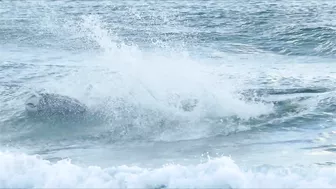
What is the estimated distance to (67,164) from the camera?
28.7 feet

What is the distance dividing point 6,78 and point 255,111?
613 centimetres

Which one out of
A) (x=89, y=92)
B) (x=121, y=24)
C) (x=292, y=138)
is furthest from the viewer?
(x=121, y=24)

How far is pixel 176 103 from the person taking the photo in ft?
40.1

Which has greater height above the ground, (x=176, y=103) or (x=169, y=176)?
(x=176, y=103)

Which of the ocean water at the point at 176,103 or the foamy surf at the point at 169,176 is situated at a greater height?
the ocean water at the point at 176,103

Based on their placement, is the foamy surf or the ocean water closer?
the foamy surf

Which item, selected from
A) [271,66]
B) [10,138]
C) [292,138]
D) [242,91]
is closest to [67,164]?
[10,138]

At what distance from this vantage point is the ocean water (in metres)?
8.55

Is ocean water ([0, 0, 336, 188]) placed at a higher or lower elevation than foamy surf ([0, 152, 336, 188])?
higher

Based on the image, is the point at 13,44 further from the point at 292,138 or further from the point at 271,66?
the point at 292,138

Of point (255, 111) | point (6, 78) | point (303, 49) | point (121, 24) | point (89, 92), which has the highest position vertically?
point (121, 24)

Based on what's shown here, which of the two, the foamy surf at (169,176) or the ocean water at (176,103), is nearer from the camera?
the foamy surf at (169,176)

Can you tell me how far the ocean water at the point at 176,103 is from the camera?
8.55m

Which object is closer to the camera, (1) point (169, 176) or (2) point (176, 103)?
(1) point (169, 176)
